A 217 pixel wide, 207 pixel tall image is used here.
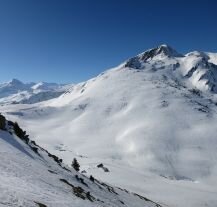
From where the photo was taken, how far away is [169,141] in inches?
7785

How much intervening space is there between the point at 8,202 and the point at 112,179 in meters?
68.7

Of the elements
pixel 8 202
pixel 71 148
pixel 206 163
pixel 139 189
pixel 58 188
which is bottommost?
pixel 8 202

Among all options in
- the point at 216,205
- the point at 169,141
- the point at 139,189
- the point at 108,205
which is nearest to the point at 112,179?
the point at 139,189

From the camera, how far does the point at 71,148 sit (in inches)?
7451

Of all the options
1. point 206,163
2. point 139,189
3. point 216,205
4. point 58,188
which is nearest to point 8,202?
point 58,188

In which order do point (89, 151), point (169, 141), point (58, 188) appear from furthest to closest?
point (169, 141) < point (89, 151) < point (58, 188)

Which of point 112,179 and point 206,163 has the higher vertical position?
point 206,163

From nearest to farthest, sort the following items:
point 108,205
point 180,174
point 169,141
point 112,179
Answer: point 108,205, point 112,179, point 180,174, point 169,141

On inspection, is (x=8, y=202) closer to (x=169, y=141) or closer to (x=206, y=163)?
(x=206, y=163)

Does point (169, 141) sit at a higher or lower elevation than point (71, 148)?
higher

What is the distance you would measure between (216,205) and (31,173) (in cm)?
5689

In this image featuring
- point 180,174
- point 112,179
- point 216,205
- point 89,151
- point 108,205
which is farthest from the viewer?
point 89,151

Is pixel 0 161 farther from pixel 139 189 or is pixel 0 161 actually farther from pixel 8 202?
pixel 139 189

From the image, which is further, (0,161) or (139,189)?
(139,189)
